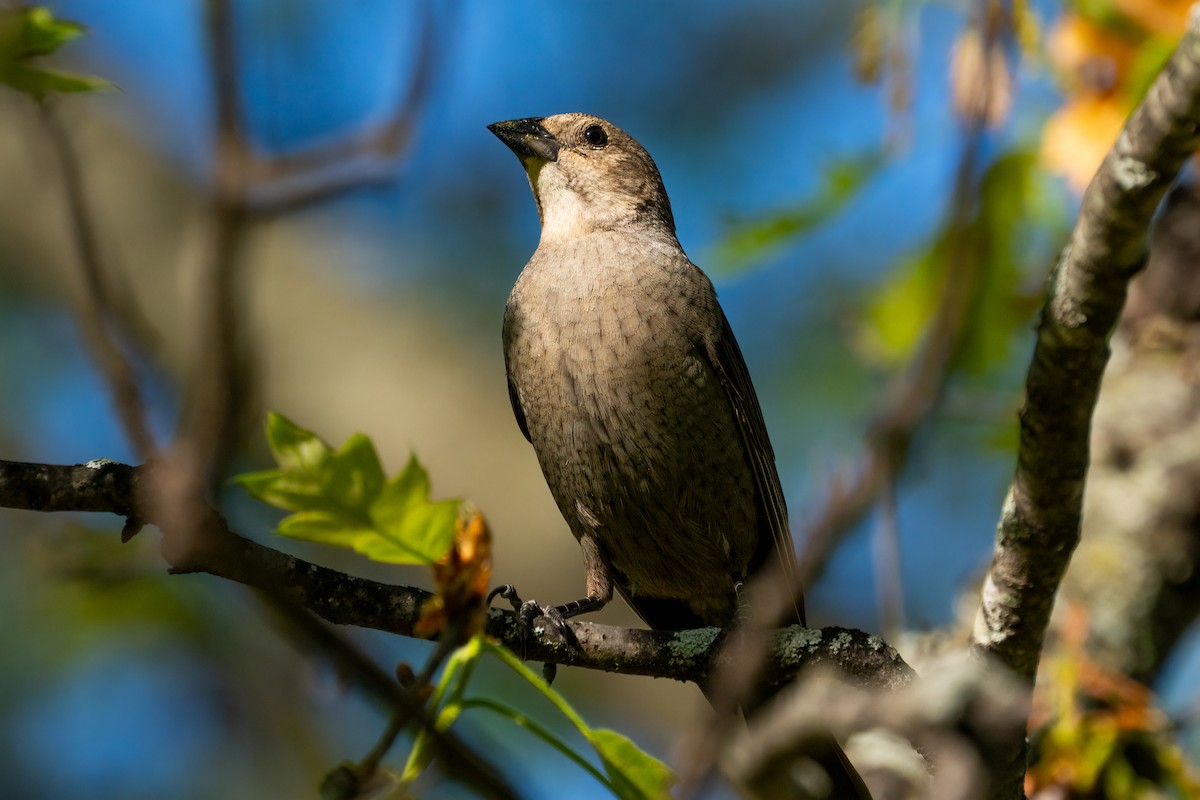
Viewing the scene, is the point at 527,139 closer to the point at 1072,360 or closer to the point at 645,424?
the point at 645,424

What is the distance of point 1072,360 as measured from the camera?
101 inches

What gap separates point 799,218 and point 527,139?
2.07 metres

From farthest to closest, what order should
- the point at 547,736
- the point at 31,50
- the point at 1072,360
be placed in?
the point at 1072,360, the point at 31,50, the point at 547,736

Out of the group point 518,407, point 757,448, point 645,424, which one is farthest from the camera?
point 518,407

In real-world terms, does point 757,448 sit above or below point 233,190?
below

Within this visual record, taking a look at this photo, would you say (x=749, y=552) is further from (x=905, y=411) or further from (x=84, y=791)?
(x=84, y=791)

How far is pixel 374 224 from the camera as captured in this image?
33.5ft

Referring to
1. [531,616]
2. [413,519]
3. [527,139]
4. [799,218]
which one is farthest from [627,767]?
[527,139]

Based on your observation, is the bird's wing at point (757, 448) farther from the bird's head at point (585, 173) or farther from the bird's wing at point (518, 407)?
the bird's head at point (585, 173)

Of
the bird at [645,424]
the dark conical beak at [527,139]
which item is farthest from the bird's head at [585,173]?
the bird at [645,424]

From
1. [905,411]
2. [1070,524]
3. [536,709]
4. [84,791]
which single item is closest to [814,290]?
[536,709]

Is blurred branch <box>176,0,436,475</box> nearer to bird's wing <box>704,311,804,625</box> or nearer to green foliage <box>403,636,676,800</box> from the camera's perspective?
green foliage <box>403,636,676,800</box>

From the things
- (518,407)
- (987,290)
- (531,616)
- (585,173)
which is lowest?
(531,616)

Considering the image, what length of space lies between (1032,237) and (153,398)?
10.2ft
